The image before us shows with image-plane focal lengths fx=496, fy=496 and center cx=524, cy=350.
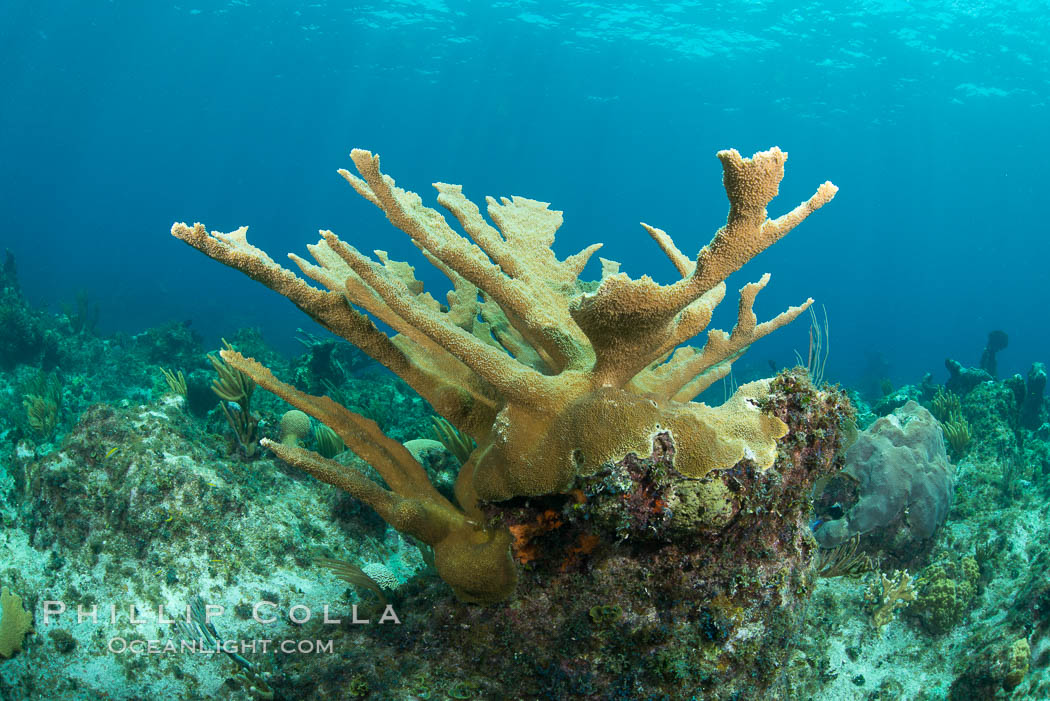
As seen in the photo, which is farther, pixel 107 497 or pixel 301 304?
pixel 107 497

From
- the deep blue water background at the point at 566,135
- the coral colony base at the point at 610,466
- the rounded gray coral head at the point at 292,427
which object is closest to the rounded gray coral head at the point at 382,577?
the coral colony base at the point at 610,466

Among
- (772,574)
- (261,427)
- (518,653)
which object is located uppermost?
(772,574)

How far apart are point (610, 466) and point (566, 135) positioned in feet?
274

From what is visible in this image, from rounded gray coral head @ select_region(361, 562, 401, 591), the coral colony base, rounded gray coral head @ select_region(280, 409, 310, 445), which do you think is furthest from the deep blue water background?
the coral colony base

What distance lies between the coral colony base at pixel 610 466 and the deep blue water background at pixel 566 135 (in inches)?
1240

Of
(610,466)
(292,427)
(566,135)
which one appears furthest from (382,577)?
(566,135)

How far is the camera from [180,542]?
342 centimetres

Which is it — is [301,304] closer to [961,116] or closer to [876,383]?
[876,383]

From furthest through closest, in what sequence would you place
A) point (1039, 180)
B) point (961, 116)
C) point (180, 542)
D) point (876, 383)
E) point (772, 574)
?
point (1039, 180)
point (961, 116)
point (876, 383)
point (180, 542)
point (772, 574)

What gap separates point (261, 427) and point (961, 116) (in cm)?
6910

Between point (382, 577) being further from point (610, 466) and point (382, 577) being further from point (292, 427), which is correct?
point (292, 427)

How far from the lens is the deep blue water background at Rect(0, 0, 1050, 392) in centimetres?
4191

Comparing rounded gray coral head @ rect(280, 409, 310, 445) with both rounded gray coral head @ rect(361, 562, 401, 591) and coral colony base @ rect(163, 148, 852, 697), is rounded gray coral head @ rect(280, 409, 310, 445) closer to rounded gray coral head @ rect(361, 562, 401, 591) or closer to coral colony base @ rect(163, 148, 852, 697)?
rounded gray coral head @ rect(361, 562, 401, 591)

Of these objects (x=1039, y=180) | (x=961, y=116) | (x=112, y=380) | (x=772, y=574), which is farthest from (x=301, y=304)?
(x=1039, y=180)
